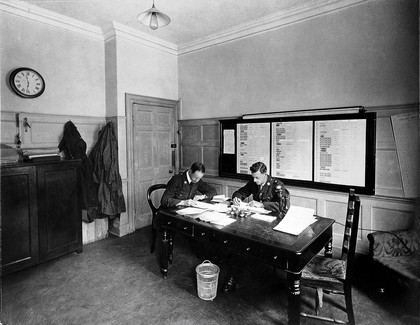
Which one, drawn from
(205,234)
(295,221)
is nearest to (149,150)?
(205,234)

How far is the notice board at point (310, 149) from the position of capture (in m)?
3.38

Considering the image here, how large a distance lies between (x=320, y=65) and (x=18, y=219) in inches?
165

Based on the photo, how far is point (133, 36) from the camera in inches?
178

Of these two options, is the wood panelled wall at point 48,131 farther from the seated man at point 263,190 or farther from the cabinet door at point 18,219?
the seated man at point 263,190

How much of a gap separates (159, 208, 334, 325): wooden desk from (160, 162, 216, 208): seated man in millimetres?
612

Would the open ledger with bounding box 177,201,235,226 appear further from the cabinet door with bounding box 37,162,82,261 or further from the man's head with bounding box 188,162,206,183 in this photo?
the cabinet door with bounding box 37,162,82,261

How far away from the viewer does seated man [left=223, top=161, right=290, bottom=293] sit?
286 centimetres

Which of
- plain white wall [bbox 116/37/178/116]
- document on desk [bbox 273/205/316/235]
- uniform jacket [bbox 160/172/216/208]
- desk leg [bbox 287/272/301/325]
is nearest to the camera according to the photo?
desk leg [bbox 287/272/301/325]

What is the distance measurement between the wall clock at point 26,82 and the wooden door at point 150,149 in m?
1.34

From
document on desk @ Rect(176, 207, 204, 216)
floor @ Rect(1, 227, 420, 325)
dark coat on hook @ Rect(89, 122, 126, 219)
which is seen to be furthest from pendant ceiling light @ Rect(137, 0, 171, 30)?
floor @ Rect(1, 227, 420, 325)

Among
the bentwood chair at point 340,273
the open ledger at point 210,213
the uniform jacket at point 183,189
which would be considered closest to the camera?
the bentwood chair at point 340,273

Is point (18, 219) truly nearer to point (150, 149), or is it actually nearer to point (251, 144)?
point (150, 149)

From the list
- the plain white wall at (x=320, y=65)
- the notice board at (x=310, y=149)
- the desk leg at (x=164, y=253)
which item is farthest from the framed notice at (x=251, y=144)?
the desk leg at (x=164, y=253)

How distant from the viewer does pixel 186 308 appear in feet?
8.48
